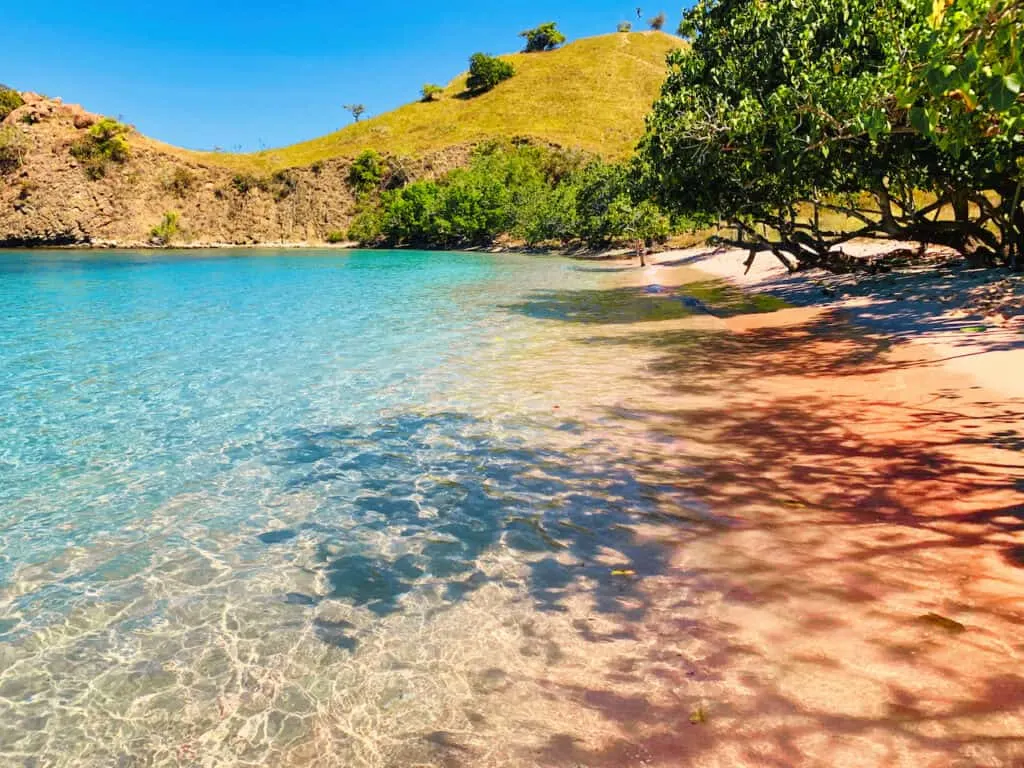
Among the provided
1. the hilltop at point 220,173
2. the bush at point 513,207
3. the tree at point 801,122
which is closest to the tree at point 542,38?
the hilltop at point 220,173

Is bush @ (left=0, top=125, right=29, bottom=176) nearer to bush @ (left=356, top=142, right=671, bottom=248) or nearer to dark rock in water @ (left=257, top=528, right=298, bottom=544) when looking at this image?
bush @ (left=356, top=142, right=671, bottom=248)

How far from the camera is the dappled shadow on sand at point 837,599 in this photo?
3387mm

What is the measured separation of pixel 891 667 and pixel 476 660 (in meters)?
2.61

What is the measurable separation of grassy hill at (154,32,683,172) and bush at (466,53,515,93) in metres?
2.54

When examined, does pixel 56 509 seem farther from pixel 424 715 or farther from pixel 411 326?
pixel 411 326

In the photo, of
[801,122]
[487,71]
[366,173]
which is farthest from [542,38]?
[801,122]

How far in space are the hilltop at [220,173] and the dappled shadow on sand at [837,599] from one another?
9702 centimetres

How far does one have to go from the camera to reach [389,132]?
428ft

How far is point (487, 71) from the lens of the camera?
464 feet

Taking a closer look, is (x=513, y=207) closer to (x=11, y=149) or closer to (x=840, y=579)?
(x=11, y=149)

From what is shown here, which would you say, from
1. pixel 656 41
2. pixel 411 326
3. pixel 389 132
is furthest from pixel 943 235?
pixel 656 41

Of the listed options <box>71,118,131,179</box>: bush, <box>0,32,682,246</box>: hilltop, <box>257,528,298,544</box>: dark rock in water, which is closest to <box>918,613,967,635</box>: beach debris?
<box>257,528,298,544</box>: dark rock in water

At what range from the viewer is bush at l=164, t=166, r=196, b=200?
4149 inches

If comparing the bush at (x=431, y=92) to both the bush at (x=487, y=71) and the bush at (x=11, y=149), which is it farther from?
the bush at (x=11, y=149)
